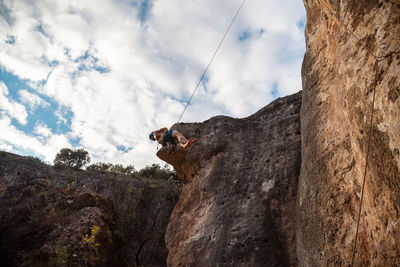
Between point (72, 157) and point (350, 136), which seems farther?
point (72, 157)

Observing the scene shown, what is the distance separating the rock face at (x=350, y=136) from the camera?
2.86 meters

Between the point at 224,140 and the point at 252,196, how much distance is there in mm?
2924

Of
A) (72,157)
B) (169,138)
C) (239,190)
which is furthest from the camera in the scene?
(72,157)

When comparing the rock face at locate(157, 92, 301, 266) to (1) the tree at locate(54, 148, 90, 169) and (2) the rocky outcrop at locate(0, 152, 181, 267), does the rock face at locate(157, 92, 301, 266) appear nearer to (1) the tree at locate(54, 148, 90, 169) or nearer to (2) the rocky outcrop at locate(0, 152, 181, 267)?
(2) the rocky outcrop at locate(0, 152, 181, 267)

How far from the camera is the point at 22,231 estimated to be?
9.87m

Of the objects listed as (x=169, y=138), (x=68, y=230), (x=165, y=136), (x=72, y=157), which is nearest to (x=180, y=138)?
(x=169, y=138)

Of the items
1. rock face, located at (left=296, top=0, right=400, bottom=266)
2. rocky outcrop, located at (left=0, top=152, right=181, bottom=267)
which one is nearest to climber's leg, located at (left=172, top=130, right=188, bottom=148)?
rock face, located at (left=296, top=0, right=400, bottom=266)

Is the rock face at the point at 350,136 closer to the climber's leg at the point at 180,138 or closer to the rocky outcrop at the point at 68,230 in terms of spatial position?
the climber's leg at the point at 180,138

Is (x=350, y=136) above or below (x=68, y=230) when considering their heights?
above

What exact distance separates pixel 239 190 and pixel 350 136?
4.28 m

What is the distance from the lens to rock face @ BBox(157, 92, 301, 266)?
21.8ft

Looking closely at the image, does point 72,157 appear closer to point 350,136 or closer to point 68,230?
point 68,230

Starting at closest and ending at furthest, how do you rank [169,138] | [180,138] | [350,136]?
[350,136] → [180,138] → [169,138]

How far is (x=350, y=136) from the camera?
4.50 m
